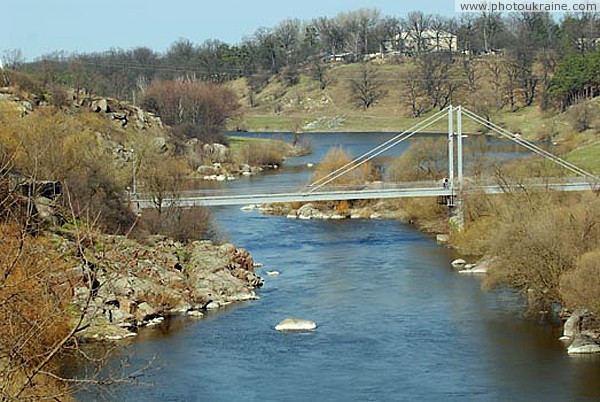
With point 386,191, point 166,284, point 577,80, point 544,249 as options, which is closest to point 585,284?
point 544,249

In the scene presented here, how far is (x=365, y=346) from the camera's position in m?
15.6

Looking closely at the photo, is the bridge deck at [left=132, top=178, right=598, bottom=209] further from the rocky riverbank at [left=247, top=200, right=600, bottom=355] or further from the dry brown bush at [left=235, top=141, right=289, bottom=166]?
the dry brown bush at [left=235, top=141, right=289, bottom=166]

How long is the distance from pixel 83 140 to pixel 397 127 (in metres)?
36.5

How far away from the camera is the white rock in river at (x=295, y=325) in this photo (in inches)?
663

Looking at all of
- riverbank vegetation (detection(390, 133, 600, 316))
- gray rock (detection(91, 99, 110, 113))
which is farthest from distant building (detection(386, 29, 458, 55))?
riverbank vegetation (detection(390, 133, 600, 316))

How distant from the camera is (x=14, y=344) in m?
3.97

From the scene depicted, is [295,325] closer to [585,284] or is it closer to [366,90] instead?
[585,284]

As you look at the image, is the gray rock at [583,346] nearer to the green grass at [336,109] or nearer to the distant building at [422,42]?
the green grass at [336,109]

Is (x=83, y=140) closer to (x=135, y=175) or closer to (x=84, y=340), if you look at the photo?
(x=135, y=175)

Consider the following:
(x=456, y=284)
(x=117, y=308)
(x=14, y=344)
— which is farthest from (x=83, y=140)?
(x=14, y=344)

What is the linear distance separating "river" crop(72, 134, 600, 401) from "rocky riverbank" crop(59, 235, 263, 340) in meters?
0.49

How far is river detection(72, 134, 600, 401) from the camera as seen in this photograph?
13531 millimetres

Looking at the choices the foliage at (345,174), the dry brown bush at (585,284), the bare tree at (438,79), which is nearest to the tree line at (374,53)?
the bare tree at (438,79)

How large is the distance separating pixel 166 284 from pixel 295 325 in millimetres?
3822
